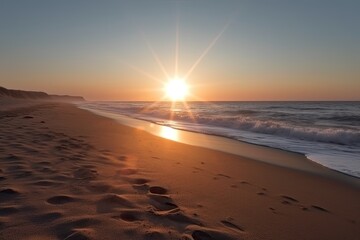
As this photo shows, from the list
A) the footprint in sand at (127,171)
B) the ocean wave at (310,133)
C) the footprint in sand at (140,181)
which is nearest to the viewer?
the footprint in sand at (140,181)

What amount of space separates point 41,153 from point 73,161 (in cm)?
93

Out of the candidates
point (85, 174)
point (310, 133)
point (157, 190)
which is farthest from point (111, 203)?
point (310, 133)

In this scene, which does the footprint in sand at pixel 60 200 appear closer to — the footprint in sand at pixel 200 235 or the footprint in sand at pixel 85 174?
the footprint in sand at pixel 85 174

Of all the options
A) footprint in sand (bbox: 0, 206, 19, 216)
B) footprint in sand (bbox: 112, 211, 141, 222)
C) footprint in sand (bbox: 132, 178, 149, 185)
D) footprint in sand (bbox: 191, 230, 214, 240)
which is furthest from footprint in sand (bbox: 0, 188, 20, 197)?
footprint in sand (bbox: 191, 230, 214, 240)

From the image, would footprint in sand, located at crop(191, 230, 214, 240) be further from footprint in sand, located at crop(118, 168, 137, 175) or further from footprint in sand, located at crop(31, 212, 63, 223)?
footprint in sand, located at crop(118, 168, 137, 175)

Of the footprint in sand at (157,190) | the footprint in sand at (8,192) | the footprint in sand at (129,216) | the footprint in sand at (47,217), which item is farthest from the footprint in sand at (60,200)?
the footprint in sand at (157,190)

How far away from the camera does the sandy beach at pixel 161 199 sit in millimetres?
2891

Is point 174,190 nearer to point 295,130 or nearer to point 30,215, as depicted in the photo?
point 30,215

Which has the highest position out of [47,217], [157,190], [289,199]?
[47,217]

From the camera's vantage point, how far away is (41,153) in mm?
5914

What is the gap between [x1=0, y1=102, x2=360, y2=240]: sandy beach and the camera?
2.89 m

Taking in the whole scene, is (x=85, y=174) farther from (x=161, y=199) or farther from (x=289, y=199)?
(x=289, y=199)

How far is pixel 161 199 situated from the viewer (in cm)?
383

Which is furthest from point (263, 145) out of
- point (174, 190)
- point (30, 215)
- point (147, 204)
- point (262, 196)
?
point (30, 215)
